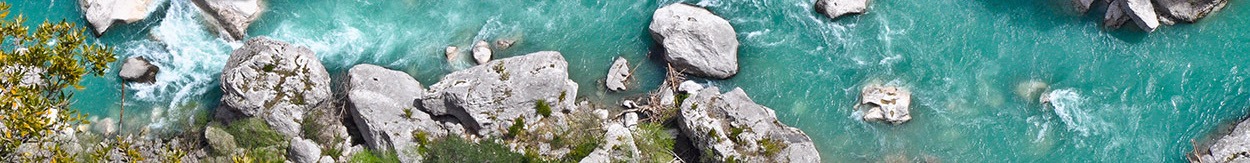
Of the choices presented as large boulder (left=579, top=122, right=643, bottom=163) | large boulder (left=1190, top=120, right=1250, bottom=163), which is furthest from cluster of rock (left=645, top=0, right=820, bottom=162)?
large boulder (left=1190, top=120, right=1250, bottom=163)

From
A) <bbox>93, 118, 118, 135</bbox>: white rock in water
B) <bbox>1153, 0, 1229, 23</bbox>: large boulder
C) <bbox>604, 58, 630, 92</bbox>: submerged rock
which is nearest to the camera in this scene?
<bbox>1153, 0, 1229, 23</bbox>: large boulder

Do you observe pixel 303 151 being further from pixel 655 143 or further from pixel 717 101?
pixel 717 101

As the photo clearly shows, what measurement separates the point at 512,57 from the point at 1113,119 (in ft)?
46.2

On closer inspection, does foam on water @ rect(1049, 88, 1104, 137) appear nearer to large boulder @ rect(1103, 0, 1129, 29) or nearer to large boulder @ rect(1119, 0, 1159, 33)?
large boulder @ rect(1103, 0, 1129, 29)

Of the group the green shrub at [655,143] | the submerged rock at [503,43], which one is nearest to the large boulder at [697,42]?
the green shrub at [655,143]

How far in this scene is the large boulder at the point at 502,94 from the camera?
25.8 m

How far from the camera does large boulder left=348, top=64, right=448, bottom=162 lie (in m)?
25.9

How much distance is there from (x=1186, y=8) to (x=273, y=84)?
21.1 m

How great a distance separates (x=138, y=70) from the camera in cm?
2762

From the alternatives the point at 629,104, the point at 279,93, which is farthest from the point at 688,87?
the point at 279,93

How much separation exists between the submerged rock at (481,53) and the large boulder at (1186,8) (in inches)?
619

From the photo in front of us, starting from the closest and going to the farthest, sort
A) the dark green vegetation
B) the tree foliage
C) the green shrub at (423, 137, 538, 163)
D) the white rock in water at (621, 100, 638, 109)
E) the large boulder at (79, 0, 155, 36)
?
the tree foliage
the green shrub at (423, 137, 538, 163)
the dark green vegetation
the white rock in water at (621, 100, 638, 109)
the large boulder at (79, 0, 155, 36)

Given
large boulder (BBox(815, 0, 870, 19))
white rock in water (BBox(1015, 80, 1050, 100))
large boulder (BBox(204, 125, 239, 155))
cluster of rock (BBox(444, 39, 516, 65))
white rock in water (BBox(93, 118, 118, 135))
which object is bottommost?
white rock in water (BBox(93, 118, 118, 135))

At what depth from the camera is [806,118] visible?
27.1 metres
